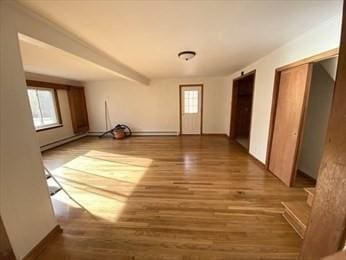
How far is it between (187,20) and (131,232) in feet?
7.51

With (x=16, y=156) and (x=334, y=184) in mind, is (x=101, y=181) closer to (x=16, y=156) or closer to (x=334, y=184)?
(x=16, y=156)

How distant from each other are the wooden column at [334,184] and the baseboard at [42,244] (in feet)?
6.80

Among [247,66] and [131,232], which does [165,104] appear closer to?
[247,66]

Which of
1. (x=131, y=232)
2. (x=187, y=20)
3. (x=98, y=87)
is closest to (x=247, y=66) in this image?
(x=187, y=20)

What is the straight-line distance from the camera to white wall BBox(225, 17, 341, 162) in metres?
1.78

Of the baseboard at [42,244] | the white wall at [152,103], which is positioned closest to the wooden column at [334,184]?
the baseboard at [42,244]

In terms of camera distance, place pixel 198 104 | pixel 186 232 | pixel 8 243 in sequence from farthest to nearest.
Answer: pixel 198 104 < pixel 186 232 < pixel 8 243

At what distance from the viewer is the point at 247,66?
13.0 ft

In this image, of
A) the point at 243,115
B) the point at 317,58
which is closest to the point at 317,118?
the point at 317,58

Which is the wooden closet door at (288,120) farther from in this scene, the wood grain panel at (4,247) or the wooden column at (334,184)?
the wood grain panel at (4,247)

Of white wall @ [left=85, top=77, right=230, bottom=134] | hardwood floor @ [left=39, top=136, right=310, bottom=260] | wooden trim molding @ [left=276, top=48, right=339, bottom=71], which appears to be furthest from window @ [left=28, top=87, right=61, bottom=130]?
wooden trim molding @ [left=276, top=48, right=339, bottom=71]

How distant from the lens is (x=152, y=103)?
20.4ft

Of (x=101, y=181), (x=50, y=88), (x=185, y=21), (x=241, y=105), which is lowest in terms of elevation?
(x=101, y=181)

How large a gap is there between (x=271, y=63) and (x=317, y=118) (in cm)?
120
